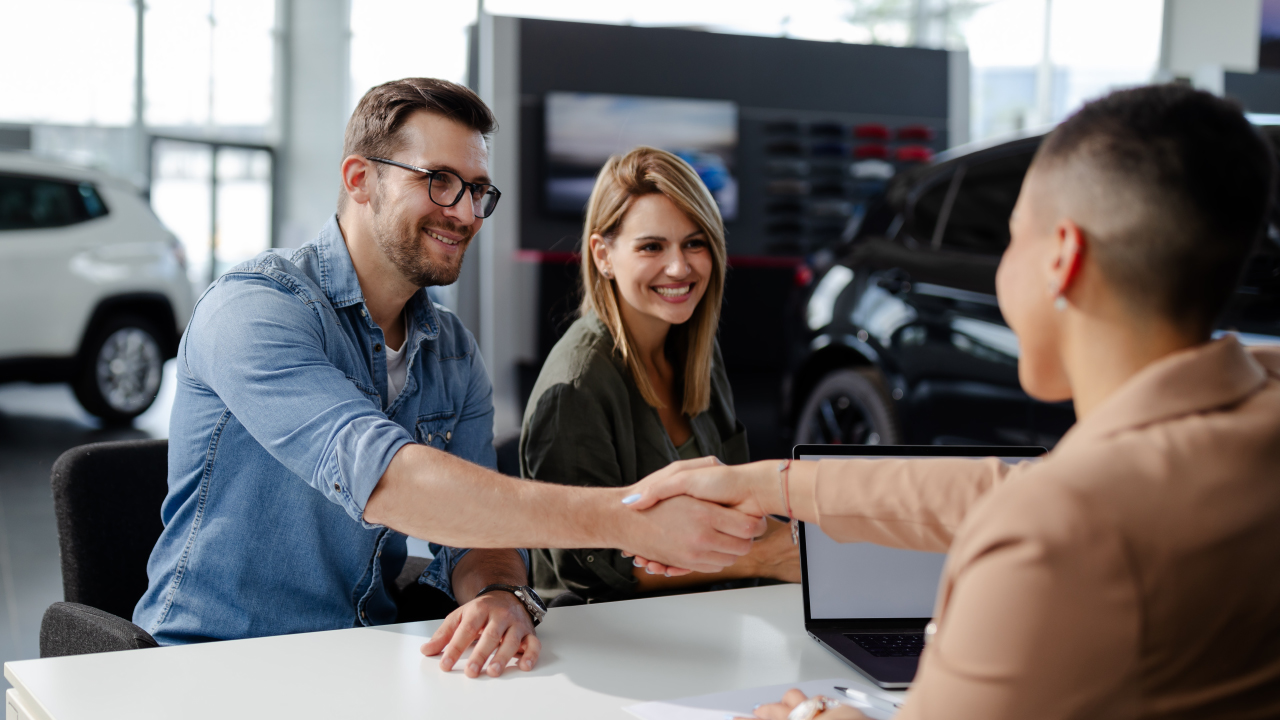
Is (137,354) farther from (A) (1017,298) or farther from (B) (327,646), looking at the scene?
(A) (1017,298)

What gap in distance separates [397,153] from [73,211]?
4919mm

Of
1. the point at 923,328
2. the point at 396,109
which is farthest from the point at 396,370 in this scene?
the point at 923,328

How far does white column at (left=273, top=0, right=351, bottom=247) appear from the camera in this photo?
8852 mm

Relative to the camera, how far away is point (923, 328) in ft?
12.0

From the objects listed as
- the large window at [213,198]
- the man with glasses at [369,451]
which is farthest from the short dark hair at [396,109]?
the large window at [213,198]

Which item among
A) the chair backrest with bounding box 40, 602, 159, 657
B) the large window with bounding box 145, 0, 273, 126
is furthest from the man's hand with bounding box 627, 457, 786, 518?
the large window with bounding box 145, 0, 273, 126

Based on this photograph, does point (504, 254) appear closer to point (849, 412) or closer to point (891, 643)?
point (849, 412)

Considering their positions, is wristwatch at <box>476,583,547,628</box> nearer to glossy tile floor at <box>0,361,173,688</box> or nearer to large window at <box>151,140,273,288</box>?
glossy tile floor at <box>0,361,173,688</box>

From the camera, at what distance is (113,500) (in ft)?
5.70

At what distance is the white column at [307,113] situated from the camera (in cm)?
885

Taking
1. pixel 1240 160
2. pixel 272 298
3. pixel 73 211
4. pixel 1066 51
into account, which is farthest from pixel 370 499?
pixel 1066 51

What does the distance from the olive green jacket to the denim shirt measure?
0.25m

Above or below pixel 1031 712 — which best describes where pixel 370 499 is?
below

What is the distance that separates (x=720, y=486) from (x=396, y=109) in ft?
2.86
